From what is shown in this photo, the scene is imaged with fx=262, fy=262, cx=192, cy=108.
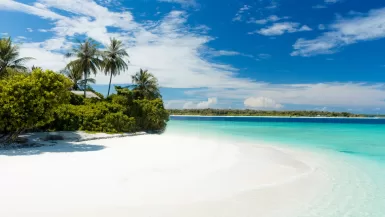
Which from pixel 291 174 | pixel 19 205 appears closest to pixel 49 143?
pixel 19 205

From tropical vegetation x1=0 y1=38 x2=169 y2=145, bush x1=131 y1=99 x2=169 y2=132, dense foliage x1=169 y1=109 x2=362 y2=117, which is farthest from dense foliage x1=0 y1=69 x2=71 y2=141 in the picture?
dense foliage x1=169 y1=109 x2=362 y2=117

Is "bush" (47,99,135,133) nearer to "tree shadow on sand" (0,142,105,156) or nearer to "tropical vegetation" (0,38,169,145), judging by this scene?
"tropical vegetation" (0,38,169,145)

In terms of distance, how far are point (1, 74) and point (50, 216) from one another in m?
16.7

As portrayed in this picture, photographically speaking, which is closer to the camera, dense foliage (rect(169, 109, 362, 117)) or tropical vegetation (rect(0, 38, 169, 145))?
tropical vegetation (rect(0, 38, 169, 145))

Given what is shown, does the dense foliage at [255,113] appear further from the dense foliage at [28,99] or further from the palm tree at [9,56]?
the dense foliage at [28,99]

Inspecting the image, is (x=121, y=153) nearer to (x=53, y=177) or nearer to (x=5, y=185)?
(x=53, y=177)

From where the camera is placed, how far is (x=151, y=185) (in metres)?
5.89

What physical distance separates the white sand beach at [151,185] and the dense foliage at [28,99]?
1486 mm

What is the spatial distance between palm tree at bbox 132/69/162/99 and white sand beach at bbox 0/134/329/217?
66.9 feet

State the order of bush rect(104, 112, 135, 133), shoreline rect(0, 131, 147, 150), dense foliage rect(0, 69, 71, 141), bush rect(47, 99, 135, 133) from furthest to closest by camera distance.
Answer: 1. bush rect(104, 112, 135, 133)
2. bush rect(47, 99, 135, 133)
3. shoreline rect(0, 131, 147, 150)
4. dense foliage rect(0, 69, 71, 141)

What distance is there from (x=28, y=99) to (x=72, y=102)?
28.3 ft

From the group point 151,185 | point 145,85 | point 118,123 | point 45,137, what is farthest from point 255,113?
point 151,185

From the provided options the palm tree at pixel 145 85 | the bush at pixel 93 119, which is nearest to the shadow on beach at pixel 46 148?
the bush at pixel 93 119

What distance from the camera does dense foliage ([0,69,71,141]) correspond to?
981 centimetres
